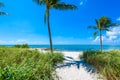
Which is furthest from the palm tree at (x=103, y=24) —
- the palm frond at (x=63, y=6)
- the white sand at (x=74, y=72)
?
the white sand at (x=74, y=72)

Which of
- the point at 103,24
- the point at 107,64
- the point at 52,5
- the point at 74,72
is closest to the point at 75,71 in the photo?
the point at 74,72

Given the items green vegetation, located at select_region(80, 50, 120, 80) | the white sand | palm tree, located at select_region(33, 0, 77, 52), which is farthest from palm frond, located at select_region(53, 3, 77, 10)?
the white sand

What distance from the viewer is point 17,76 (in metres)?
5.66

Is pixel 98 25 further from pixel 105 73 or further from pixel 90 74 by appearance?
pixel 105 73

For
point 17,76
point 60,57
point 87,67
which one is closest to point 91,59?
point 87,67

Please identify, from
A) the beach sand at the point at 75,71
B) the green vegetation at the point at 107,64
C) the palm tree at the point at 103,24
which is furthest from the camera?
the palm tree at the point at 103,24

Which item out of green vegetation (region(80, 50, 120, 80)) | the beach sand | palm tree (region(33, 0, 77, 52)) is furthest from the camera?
palm tree (region(33, 0, 77, 52))

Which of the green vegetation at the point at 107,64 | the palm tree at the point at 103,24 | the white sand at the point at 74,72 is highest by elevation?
the palm tree at the point at 103,24

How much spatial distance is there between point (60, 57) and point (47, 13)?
20.0ft

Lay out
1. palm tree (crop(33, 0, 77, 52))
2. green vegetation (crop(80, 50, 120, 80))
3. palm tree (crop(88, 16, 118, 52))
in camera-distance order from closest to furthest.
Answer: green vegetation (crop(80, 50, 120, 80)), palm tree (crop(33, 0, 77, 52)), palm tree (crop(88, 16, 118, 52))

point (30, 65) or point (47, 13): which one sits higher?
point (47, 13)

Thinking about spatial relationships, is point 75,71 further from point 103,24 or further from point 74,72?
point 103,24

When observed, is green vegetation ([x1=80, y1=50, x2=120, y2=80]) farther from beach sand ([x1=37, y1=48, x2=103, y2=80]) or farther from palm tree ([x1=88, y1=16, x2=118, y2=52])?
palm tree ([x1=88, y1=16, x2=118, y2=52])

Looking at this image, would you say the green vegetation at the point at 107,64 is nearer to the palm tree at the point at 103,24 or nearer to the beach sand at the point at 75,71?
the beach sand at the point at 75,71
